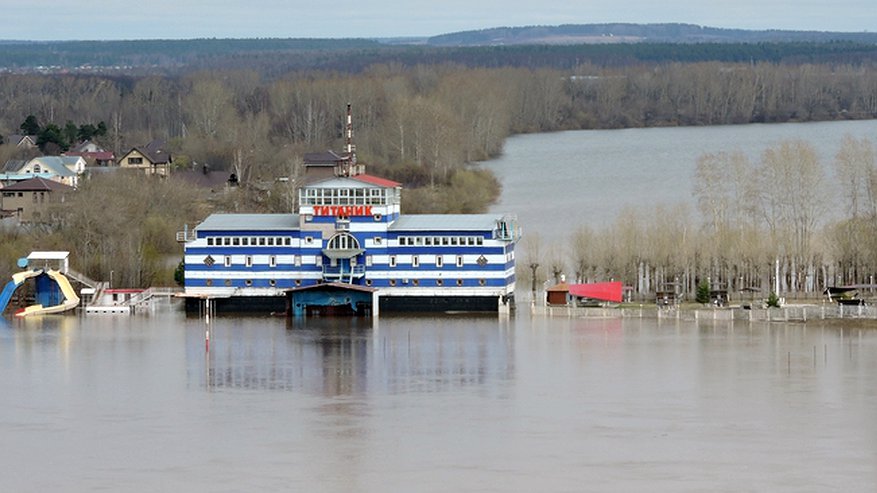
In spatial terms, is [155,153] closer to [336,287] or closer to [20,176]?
[20,176]

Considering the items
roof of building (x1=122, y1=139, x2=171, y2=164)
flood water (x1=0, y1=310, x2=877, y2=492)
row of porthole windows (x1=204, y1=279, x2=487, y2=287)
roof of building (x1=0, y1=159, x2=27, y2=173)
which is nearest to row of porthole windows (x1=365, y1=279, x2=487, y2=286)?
row of porthole windows (x1=204, y1=279, x2=487, y2=287)

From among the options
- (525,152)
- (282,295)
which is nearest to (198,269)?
(282,295)

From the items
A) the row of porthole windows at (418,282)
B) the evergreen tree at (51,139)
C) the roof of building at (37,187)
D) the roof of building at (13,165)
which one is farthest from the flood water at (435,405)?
the evergreen tree at (51,139)

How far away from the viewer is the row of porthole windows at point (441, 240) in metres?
44.4

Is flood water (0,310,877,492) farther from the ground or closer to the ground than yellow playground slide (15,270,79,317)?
closer to the ground

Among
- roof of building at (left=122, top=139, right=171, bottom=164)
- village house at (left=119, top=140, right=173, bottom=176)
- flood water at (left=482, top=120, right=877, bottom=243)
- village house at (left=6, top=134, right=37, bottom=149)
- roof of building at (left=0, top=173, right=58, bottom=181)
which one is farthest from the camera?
village house at (left=6, top=134, right=37, bottom=149)

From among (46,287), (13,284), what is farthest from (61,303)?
(13,284)

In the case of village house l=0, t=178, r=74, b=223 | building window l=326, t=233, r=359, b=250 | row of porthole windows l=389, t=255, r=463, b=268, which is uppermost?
village house l=0, t=178, r=74, b=223

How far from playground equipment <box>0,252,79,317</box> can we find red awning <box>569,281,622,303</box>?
1070 cm

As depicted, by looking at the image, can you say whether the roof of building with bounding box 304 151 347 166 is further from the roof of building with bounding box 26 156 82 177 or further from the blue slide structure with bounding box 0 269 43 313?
the blue slide structure with bounding box 0 269 43 313

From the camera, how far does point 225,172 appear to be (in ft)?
236

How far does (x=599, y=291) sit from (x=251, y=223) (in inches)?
298

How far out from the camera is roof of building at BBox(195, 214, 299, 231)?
1780 inches

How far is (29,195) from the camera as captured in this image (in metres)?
61.8
